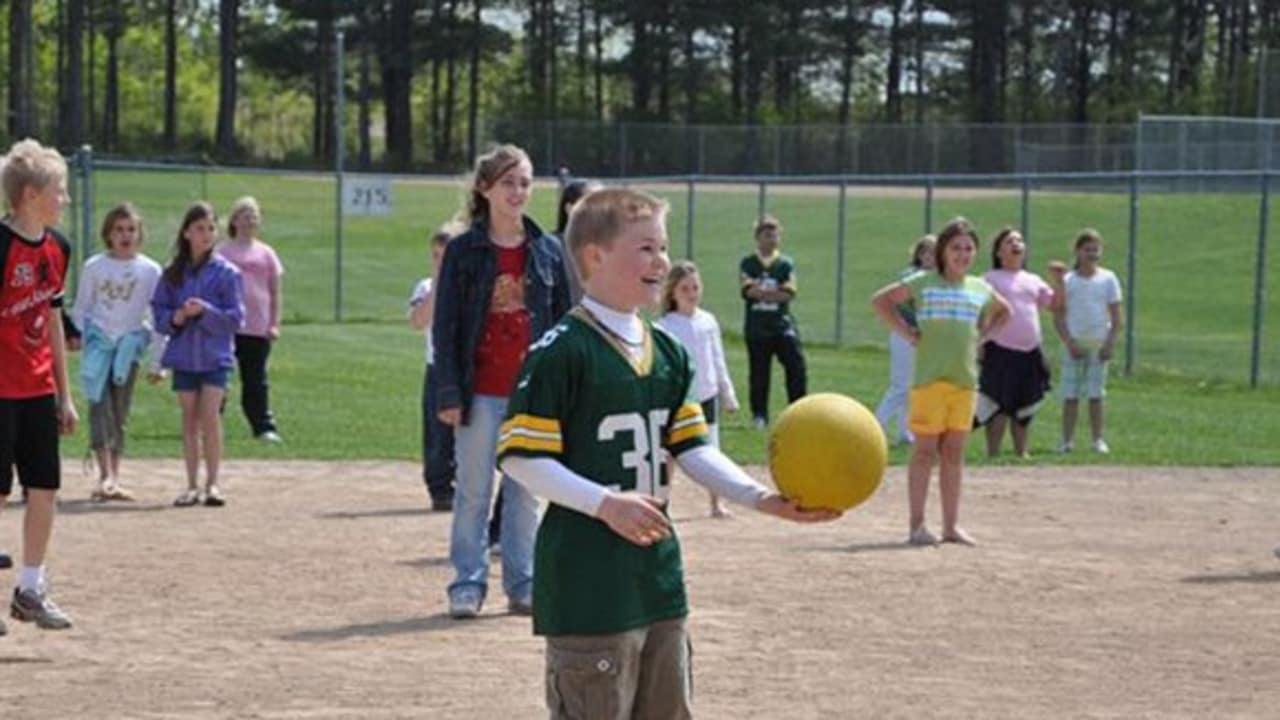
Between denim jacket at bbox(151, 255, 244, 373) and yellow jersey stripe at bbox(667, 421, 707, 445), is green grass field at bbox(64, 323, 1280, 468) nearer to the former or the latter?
denim jacket at bbox(151, 255, 244, 373)

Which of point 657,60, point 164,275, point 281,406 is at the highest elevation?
point 657,60

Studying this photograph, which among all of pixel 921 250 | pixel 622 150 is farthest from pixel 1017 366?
pixel 622 150

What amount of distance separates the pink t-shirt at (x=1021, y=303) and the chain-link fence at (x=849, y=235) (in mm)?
6053

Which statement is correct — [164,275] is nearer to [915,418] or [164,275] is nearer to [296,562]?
[296,562]

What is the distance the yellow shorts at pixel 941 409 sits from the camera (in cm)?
1329

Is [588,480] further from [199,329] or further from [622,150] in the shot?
[622,150]

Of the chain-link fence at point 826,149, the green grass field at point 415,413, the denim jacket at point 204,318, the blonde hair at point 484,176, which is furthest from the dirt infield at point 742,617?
the chain-link fence at point 826,149

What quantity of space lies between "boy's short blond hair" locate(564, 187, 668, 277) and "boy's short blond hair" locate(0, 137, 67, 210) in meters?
4.36

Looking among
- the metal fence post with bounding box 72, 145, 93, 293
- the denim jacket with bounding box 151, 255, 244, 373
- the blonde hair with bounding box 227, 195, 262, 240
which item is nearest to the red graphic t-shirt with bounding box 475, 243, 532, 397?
the denim jacket with bounding box 151, 255, 244, 373

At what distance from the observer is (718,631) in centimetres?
1026

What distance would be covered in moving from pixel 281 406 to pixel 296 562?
987 cm

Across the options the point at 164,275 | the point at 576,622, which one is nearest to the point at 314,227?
the point at 164,275

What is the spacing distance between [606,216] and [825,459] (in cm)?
85

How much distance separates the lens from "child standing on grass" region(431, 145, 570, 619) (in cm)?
1038
